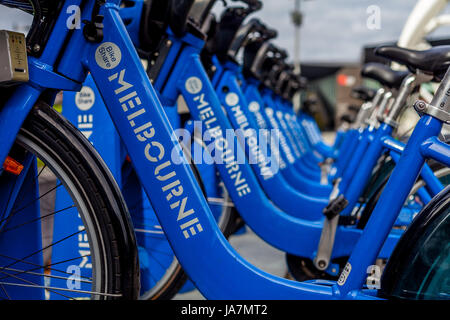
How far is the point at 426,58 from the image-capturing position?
4.78 ft

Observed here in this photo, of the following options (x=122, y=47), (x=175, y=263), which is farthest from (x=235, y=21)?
(x=122, y=47)

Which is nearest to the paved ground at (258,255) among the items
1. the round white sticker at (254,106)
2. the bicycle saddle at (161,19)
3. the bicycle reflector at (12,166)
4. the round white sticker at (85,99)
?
the round white sticker at (254,106)

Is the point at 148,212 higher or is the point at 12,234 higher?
the point at 12,234

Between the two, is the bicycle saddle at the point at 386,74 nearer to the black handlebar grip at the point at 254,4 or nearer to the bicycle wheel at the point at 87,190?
the black handlebar grip at the point at 254,4

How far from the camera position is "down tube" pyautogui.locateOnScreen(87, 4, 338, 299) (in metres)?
1.17

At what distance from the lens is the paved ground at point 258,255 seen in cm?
272

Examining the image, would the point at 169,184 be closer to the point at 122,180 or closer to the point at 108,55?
the point at 108,55

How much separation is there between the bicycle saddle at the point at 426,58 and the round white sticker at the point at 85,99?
3.53 feet

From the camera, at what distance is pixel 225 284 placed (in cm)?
128

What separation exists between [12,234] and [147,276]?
32.5 inches

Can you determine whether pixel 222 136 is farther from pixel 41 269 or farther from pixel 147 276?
pixel 41 269

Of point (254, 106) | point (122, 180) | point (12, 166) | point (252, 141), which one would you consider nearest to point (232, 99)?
point (252, 141)

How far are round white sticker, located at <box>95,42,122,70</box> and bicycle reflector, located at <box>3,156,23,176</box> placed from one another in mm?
316
